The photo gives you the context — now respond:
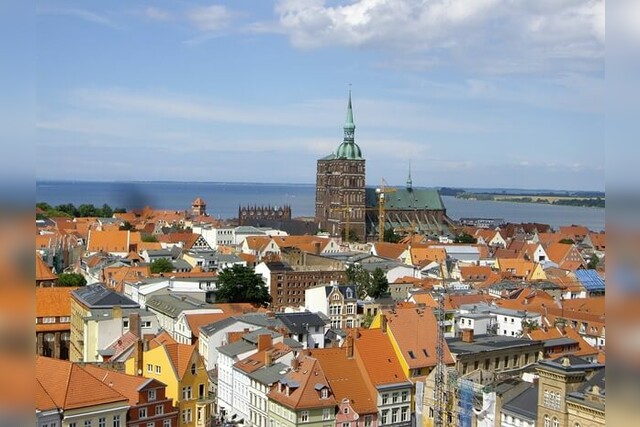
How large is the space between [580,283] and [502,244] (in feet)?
61.3

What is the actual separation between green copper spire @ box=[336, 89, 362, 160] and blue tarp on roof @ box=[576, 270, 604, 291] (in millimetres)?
22754

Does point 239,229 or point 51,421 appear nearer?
point 51,421

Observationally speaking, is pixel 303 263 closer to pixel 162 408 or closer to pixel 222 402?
pixel 222 402

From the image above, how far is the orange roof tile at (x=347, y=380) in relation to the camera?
→ 45.2 ft

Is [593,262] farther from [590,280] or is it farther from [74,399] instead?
[74,399]

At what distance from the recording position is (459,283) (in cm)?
2914

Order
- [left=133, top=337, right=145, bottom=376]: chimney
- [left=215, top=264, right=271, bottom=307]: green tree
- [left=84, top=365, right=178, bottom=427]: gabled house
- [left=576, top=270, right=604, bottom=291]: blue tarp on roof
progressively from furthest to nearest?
[left=576, top=270, right=604, bottom=291]: blue tarp on roof < [left=215, top=264, right=271, bottom=307]: green tree < [left=133, top=337, right=145, bottom=376]: chimney < [left=84, top=365, right=178, bottom=427]: gabled house

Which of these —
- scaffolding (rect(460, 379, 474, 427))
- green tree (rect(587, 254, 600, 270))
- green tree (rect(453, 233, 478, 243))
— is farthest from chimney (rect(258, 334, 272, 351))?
green tree (rect(453, 233, 478, 243))

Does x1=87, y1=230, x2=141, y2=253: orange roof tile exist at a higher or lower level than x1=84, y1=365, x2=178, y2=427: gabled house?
higher

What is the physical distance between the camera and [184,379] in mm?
12633

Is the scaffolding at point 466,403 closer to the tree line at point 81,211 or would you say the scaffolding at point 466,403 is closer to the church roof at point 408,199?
the church roof at point 408,199

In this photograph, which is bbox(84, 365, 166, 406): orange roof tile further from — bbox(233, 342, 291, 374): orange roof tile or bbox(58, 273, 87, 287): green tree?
bbox(58, 273, 87, 287): green tree

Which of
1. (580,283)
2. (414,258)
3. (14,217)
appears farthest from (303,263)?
(14,217)

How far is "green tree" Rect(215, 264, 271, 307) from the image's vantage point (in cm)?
2406
